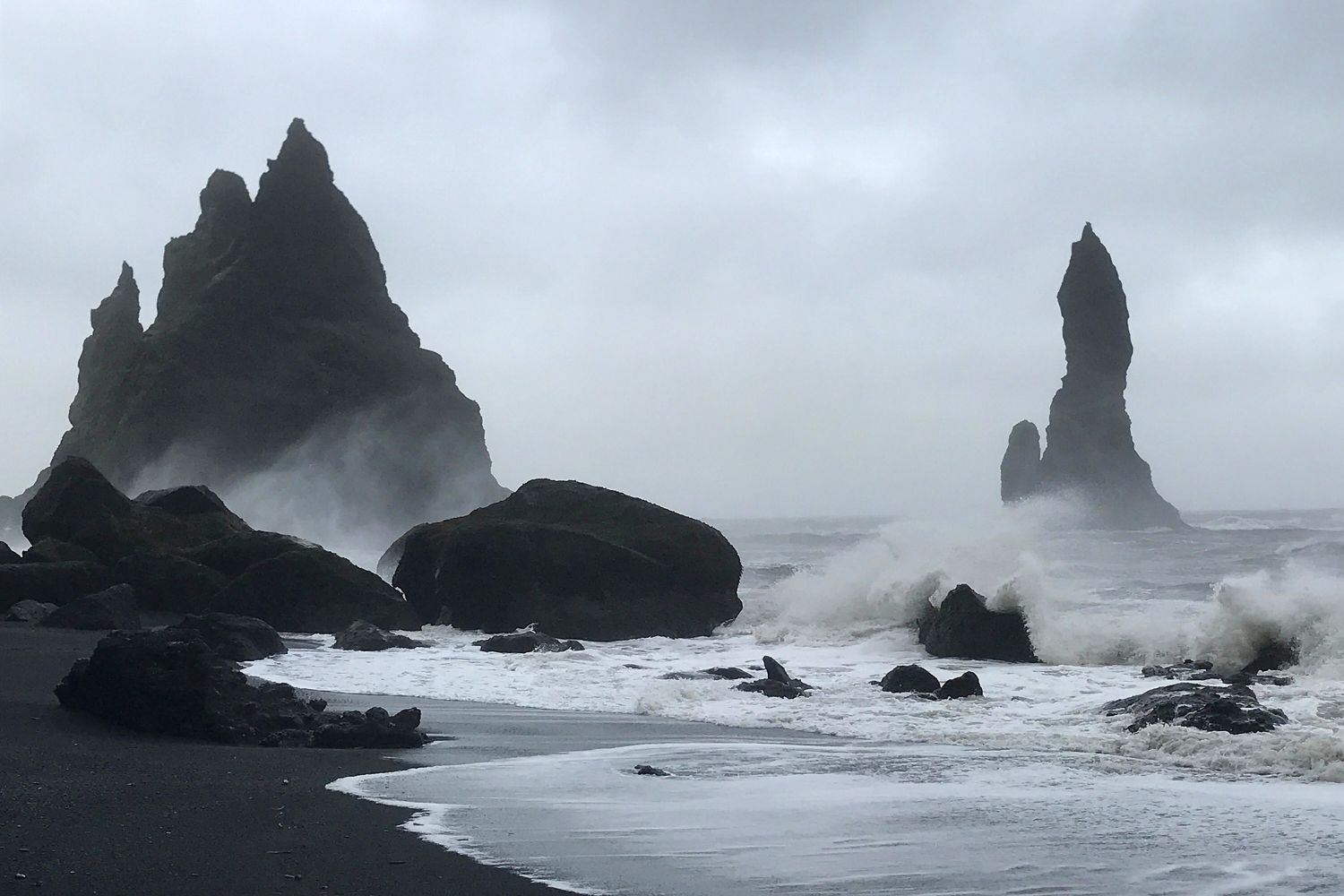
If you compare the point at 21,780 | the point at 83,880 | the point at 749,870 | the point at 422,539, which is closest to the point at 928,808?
the point at 749,870

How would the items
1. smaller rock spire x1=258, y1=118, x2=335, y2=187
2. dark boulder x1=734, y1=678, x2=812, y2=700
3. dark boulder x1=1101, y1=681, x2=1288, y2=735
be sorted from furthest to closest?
smaller rock spire x1=258, y1=118, x2=335, y2=187 → dark boulder x1=734, y1=678, x2=812, y2=700 → dark boulder x1=1101, y1=681, x2=1288, y2=735

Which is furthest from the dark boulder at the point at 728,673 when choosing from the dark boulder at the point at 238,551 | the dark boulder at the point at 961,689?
the dark boulder at the point at 238,551

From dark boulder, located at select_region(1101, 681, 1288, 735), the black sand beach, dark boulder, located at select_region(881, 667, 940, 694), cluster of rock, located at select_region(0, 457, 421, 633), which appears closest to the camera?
the black sand beach

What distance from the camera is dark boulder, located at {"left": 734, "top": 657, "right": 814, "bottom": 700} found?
487 inches

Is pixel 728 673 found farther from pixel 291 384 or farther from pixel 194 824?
pixel 291 384

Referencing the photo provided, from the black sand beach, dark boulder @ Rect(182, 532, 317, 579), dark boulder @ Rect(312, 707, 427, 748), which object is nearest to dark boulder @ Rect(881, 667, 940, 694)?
dark boulder @ Rect(312, 707, 427, 748)

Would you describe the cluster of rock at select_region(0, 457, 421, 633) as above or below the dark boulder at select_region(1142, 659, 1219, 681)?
above

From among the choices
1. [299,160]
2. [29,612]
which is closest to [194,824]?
[29,612]

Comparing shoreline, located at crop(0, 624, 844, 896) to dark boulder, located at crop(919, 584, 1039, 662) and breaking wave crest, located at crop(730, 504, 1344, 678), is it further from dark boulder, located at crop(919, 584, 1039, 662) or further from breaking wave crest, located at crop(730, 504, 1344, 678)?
breaking wave crest, located at crop(730, 504, 1344, 678)

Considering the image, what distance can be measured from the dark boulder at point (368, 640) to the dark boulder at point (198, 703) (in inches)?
253

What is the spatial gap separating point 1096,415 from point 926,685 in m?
72.8

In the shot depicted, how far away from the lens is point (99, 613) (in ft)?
56.7

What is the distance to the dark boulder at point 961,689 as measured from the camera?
11.9 m

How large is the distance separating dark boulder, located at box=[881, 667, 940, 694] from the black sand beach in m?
5.58
